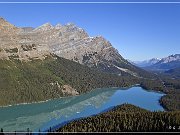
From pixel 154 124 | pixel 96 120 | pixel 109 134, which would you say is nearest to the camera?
pixel 109 134

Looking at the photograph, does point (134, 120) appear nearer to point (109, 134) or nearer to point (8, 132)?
point (109, 134)

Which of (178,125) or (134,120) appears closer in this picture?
(178,125)

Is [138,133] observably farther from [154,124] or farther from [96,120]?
[96,120]

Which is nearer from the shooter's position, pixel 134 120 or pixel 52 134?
pixel 52 134

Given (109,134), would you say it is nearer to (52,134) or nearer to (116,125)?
(116,125)

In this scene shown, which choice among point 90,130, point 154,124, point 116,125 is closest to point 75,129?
point 90,130

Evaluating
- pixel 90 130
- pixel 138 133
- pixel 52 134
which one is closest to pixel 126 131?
pixel 138 133

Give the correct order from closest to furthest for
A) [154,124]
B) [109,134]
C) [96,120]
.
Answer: [109,134] → [154,124] → [96,120]
